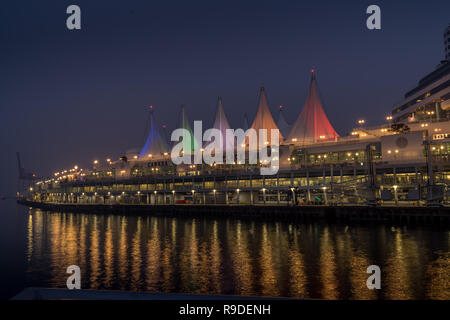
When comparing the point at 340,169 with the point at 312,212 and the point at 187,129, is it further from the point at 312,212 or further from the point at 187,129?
the point at 187,129

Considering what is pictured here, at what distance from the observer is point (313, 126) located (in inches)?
2859

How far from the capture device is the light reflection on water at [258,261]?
18875 millimetres

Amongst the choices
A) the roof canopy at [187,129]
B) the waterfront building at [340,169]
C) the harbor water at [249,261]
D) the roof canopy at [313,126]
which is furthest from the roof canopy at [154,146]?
the harbor water at [249,261]

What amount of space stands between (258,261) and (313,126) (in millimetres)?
51369

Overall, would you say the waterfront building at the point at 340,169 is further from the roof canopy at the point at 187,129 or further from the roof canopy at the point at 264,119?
the roof canopy at the point at 187,129

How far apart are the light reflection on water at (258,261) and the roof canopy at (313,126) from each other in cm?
3168

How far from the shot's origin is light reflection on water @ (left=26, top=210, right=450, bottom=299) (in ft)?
61.9

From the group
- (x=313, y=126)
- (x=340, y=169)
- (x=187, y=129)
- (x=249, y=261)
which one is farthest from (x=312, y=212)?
(x=187, y=129)

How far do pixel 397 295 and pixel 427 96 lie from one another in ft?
184

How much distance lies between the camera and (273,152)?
71.2m

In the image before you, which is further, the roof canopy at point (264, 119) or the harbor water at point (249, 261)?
the roof canopy at point (264, 119)

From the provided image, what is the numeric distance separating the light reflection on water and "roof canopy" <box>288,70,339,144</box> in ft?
104
